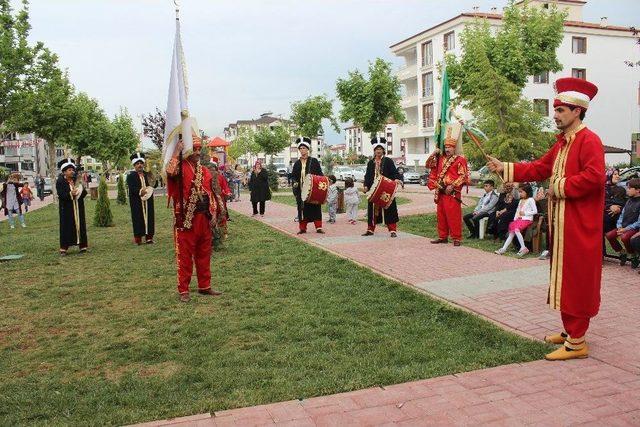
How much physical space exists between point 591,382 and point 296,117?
174 ft

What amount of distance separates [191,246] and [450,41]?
143ft

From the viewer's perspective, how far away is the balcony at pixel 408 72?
5222cm

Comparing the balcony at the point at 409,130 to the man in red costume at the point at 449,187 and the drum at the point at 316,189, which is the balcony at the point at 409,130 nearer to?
the drum at the point at 316,189

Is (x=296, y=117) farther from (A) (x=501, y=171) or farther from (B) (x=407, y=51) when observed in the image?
Answer: (A) (x=501, y=171)

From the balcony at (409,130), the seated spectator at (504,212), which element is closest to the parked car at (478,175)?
the balcony at (409,130)

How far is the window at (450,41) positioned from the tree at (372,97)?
14.6 meters

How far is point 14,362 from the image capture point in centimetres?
514

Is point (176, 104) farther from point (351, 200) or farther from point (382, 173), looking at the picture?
point (351, 200)

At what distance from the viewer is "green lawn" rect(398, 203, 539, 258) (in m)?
10.4

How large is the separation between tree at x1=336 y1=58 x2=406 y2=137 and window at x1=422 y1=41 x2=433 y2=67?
680 inches

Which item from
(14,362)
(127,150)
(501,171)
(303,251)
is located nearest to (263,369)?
(14,362)

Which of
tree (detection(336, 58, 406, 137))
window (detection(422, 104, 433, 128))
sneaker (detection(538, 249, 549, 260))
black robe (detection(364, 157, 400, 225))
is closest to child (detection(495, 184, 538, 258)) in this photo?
sneaker (detection(538, 249, 549, 260))

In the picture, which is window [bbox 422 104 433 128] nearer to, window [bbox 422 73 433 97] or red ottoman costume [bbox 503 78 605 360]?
window [bbox 422 73 433 97]

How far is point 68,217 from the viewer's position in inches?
455
